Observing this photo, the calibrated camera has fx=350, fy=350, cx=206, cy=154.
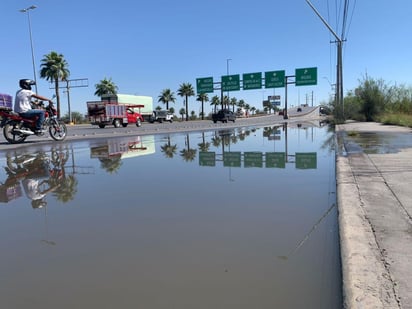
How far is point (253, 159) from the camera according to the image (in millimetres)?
9508

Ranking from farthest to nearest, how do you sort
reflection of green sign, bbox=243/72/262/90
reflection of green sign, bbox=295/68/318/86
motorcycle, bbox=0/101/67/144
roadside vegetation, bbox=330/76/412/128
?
reflection of green sign, bbox=243/72/262/90 → reflection of green sign, bbox=295/68/318/86 → roadside vegetation, bbox=330/76/412/128 → motorcycle, bbox=0/101/67/144

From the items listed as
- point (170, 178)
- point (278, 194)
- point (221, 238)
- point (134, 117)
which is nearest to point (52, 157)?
point (170, 178)

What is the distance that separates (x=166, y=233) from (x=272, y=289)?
1527 mm

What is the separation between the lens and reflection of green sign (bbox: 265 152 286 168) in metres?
8.55

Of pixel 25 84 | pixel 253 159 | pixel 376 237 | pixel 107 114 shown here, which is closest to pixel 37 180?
pixel 253 159

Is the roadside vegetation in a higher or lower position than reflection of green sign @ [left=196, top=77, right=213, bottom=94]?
lower

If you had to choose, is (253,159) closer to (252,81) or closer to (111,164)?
(111,164)

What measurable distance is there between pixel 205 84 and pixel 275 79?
408 inches

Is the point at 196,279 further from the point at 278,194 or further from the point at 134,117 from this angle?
the point at 134,117

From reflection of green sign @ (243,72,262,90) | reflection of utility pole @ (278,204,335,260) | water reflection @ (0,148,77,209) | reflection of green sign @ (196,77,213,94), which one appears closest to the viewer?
reflection of utility pole @ (278,204,335,260)

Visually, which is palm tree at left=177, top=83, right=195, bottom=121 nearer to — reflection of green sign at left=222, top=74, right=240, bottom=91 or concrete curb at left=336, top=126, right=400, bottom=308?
reflection of green sign at left=222, top=74, right=240, bottom=91

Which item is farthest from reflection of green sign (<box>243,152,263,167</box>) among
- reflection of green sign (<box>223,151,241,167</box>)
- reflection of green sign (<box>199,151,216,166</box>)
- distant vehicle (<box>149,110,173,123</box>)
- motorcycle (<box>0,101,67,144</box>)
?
distant vehicle (<box>149,110,173,123</box>)

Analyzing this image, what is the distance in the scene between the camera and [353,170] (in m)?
7.11

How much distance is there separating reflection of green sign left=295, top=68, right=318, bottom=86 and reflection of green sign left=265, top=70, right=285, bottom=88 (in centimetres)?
193
